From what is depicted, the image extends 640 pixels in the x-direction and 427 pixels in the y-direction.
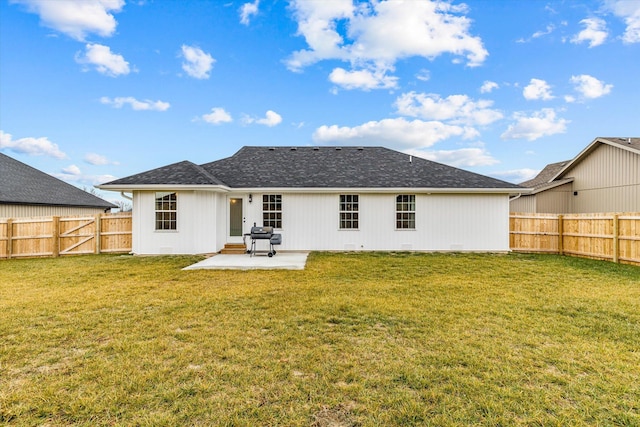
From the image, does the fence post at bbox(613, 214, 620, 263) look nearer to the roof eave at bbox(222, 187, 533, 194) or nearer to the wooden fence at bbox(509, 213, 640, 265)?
the wooden fence at bbox(509, 213, 640, 265)

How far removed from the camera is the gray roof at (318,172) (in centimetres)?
1110

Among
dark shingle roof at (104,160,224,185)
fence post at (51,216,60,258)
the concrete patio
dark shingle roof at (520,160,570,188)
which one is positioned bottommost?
the concrete patio

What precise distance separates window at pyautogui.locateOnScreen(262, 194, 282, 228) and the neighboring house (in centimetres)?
1249

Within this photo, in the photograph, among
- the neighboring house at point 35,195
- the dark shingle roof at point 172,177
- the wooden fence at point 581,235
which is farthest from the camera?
the neighboring house at point 35,195

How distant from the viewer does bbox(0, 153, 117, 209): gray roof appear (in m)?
14.7

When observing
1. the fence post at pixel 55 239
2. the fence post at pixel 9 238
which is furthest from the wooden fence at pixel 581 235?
the fence post at pixel 9 238

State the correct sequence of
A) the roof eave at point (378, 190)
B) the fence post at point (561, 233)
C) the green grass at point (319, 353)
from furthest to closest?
the fence post at point (561, 233), the roof eave at point (378, 190), the green grass at point (319, 353)

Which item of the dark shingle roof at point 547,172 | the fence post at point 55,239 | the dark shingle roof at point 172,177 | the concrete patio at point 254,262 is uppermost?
the dark shingle roof at point 547,172

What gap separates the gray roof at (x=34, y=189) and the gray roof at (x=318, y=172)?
28.8 ft

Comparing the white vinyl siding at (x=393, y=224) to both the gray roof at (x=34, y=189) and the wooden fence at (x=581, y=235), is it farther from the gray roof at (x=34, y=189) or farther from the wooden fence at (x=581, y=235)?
the gray roof at (x=34, y=189)

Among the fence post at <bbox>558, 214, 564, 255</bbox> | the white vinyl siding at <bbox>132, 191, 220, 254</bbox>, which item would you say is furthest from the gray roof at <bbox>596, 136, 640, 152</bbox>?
the white vinyl siding at <bbox>132, 191, 220, 254</bbox>

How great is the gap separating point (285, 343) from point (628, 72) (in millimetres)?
19247

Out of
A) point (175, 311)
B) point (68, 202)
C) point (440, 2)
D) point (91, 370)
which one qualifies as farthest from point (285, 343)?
point (68, 202)

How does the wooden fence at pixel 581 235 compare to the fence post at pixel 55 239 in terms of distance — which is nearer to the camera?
the wooden fence at pixel 581 235
